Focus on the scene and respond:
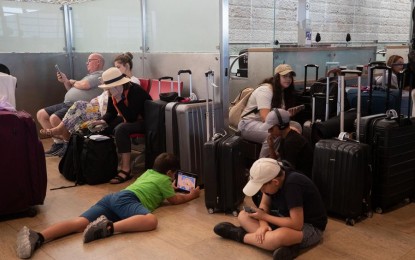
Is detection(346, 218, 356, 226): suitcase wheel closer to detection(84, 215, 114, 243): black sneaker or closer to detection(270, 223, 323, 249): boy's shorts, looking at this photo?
detection(270, 223, 323, 249): boy's shorts

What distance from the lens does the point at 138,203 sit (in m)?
2.97

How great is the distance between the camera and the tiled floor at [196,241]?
2.56 m

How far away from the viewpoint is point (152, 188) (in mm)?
3145

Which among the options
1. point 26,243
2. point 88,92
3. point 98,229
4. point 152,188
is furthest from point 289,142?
point 88,92

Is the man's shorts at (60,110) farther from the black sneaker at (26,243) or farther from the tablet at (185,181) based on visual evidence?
the black sneaker at (26,243)

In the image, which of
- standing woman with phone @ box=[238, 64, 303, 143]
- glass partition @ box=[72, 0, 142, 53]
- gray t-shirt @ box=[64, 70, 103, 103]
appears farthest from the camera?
glass partition @ box=[72, 0, 142, 53]

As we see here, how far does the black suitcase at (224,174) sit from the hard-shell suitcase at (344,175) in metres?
0.54

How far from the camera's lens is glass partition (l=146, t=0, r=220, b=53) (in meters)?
4.06

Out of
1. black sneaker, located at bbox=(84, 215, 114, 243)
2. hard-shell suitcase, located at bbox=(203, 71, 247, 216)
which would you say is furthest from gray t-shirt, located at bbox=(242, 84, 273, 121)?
black sneaker, located at bbox=(84, 215, 114, 243)

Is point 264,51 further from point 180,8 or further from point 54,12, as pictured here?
point 54,12

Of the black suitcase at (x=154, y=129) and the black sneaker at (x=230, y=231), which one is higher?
the black suitcase at (x=154, y=129)

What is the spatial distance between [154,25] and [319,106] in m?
2.11

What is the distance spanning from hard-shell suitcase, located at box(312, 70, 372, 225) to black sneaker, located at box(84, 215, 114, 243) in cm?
142

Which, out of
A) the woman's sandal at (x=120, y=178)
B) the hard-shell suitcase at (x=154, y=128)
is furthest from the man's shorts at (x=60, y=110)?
the hard-shell suitcase at (x=154, y=128)
